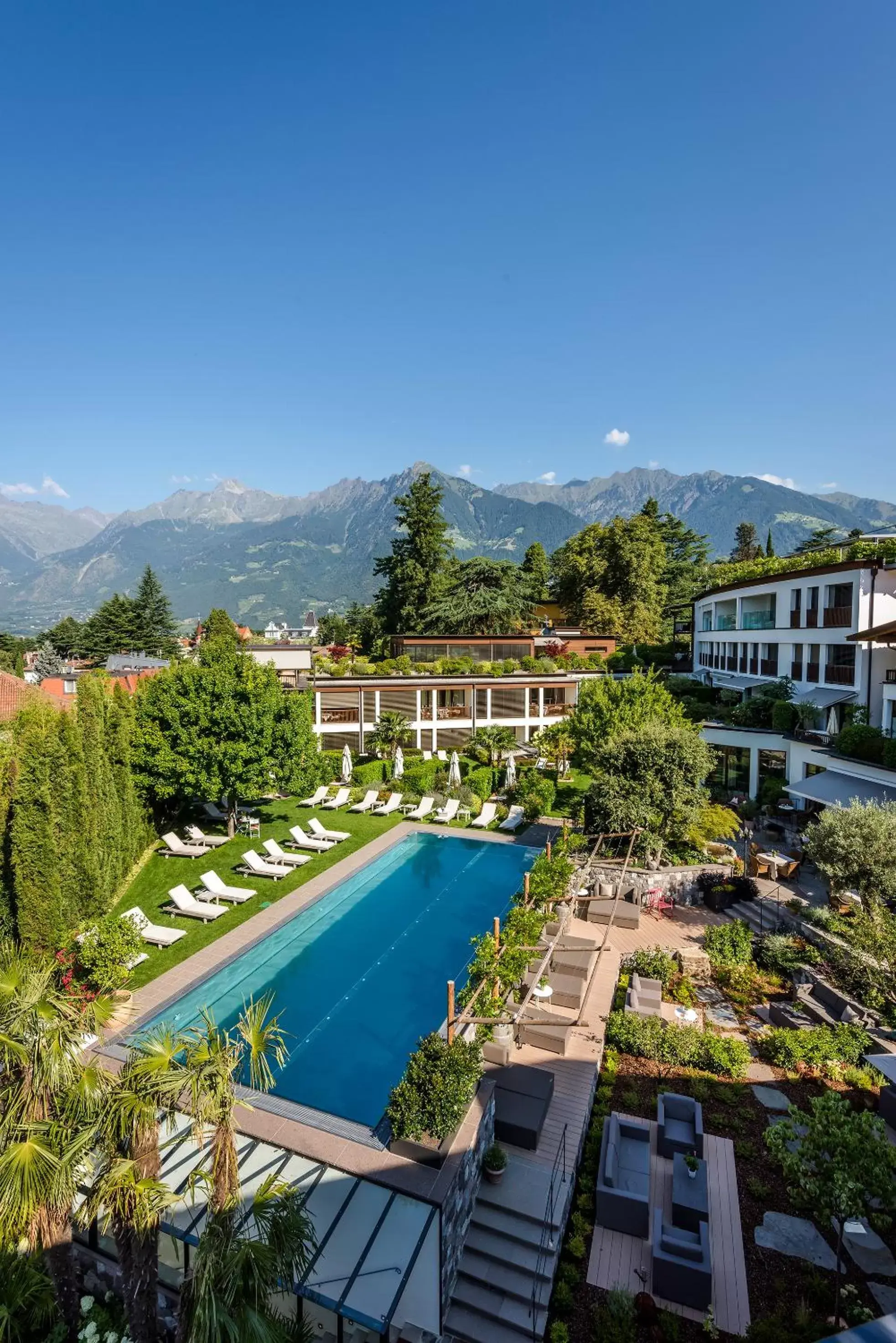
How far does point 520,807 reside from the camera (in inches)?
867

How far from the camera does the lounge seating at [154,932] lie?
513 inches

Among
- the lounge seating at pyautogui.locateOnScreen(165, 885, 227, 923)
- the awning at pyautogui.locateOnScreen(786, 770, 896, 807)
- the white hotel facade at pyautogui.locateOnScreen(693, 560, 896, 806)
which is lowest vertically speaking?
the lounge seating at pyautogui.locateOnScreen(165, 885, 227, 923)

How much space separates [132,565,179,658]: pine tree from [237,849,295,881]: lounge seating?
57317mm

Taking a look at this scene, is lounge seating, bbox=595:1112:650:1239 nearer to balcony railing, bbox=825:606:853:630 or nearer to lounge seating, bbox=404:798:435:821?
lounge seating, bbox=404:798:435:821

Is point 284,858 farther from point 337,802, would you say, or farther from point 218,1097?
point 218,1097

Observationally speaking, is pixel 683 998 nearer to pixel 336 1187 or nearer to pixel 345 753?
pixel 336 1187

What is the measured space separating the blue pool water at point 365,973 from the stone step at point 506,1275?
2369 mm

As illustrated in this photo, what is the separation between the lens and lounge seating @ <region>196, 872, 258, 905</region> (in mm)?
15344

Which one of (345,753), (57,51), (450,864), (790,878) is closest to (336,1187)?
(450,864)

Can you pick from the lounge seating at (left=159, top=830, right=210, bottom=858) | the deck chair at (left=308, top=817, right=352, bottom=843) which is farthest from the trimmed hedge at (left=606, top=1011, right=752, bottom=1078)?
the lounge seating at (left=159, top=830, right=210, bottom=858)

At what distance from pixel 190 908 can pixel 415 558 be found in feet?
113

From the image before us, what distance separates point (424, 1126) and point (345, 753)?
62.3 feet

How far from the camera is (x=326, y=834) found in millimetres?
19797

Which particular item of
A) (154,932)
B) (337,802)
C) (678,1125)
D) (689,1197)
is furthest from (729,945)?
(337,802)
